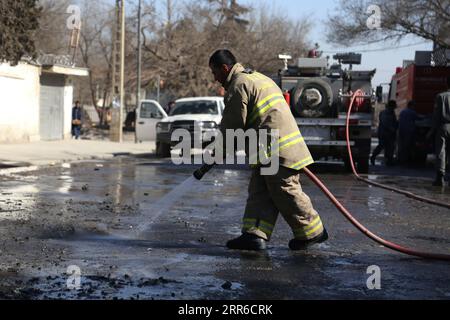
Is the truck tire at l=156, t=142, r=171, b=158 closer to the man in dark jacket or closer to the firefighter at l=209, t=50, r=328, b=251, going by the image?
the man in dark jacket

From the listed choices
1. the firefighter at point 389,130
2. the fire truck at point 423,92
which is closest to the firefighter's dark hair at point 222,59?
the fire truck at point 423,92

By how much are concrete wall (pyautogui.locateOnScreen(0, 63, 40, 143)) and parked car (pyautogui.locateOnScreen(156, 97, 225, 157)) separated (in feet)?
21.0

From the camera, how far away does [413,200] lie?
10875 millimetres

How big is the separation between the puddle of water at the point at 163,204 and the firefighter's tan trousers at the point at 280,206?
56.3 inches

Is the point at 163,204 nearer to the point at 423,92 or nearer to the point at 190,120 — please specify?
the point at 190,120

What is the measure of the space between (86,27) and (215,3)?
30.6 ft

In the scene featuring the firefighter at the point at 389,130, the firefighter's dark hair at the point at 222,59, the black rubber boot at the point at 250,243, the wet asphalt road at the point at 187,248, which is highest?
the firefighter's dark hair at the point at 222,59

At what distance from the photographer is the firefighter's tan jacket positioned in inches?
238

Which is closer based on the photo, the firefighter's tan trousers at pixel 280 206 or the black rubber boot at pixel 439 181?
the firefighter's tan trousers at pixel 280 206

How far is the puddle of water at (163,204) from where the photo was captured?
765 cm

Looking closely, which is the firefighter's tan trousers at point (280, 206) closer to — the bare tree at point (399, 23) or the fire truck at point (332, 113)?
the fire truck at point (332, 113)


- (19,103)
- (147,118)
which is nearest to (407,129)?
(147,118)

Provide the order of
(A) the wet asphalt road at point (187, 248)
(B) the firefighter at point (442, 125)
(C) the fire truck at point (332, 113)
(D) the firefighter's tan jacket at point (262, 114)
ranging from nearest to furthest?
(A) the wet asphalt road at point (187, 248)
(D) the firefighter's tan jacket at point (262, 114)
(B) the firefighter at point (442, 125)
(C) the fire truck at point (332, 113)
